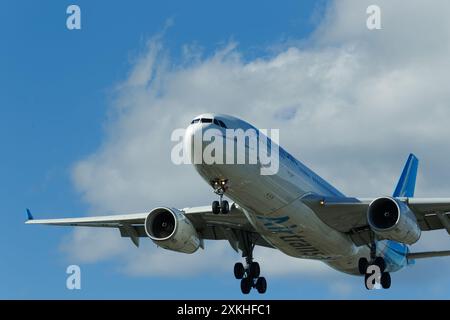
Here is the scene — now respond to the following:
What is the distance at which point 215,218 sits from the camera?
42.5 m

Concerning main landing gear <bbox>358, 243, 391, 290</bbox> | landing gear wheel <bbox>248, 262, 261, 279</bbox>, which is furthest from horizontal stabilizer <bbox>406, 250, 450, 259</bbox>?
landing gear wheel <bbox>248, 262, 261, 279</bbox>

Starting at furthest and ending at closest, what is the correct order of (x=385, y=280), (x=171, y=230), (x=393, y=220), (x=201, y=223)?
(x=201, y=223) < (x=385, y=280) < (x=171, y=230) < (x=393, y=220)

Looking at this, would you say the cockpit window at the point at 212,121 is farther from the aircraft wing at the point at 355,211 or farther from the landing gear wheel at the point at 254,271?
the landing gear wheel at the point at 254,271

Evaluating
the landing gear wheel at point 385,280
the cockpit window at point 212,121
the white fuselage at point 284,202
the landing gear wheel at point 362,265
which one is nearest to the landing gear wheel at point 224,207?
the white fuselage at point 284,202

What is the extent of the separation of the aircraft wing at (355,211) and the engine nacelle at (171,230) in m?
6.44

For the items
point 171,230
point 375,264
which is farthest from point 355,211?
point 171,230

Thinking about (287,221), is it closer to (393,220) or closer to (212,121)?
(393,220)

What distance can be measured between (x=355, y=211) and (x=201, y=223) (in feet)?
27.1

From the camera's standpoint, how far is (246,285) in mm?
44094

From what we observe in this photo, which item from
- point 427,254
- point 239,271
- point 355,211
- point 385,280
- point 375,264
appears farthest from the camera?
point 427,254

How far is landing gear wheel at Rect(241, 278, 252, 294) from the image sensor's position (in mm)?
44062

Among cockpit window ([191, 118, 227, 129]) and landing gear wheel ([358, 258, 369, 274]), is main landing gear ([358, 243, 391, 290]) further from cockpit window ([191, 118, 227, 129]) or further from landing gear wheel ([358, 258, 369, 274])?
cockpit window ([191, 118, 227, 129])

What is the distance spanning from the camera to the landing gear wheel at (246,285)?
4406cm

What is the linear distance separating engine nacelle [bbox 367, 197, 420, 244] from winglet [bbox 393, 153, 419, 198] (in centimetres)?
1314
